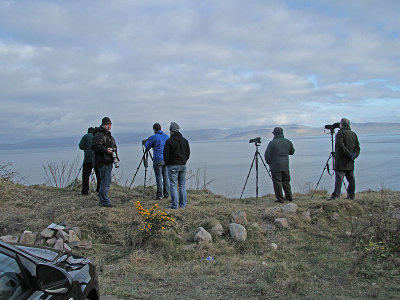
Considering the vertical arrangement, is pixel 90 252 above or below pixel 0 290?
below

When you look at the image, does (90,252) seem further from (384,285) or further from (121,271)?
(384,285)

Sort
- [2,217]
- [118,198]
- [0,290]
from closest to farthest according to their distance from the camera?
[0,290] → [2,217] → [118,198]

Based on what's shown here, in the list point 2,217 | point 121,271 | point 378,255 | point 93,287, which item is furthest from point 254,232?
point 2,217

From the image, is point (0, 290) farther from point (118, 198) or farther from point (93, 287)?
point (118, 198)

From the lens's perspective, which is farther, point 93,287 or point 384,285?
point 384,285

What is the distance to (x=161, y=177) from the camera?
9.02 m

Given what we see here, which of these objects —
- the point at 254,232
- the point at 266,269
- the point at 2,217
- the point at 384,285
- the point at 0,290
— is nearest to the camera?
the point at 0,290

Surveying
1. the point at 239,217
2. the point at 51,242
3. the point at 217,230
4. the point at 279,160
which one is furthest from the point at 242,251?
the point at 279,160

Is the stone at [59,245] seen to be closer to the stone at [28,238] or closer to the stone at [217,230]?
the stone at [28,238]

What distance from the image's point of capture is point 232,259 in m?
5.35

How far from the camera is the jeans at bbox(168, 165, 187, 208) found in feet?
25.6

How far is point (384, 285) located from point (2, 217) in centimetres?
676

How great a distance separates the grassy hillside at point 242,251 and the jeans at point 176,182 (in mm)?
445

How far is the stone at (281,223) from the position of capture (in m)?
6.80
